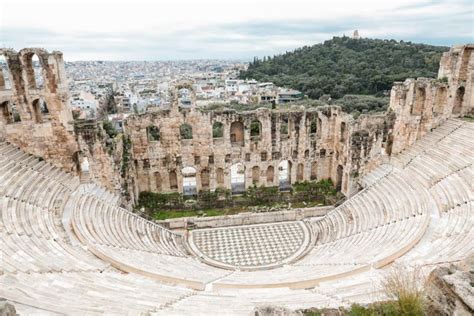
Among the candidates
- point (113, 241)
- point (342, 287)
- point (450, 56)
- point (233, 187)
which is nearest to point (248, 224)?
point (233, 187)

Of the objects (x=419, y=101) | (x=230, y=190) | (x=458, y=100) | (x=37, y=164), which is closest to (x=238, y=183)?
(x=230, y=190)

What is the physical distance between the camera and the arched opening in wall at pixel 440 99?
23.4m

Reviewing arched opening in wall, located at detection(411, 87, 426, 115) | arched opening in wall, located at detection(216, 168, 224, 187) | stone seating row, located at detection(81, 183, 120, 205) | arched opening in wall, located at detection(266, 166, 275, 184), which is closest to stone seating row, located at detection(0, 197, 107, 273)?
stone seating row, located at detection(81, 183, 120, 205)

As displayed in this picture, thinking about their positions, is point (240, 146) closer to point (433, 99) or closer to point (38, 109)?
point (38, 109)

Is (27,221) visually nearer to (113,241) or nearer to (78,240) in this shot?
(78,240)

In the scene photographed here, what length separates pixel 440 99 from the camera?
23750 millimetres

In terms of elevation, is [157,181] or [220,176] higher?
[220,176]

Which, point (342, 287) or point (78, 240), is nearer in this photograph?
point (342, 287)

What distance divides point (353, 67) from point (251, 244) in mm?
61637

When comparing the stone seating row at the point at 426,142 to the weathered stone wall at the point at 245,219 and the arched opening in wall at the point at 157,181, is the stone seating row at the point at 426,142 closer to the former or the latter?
the weathered stone wall at the point at 245,219

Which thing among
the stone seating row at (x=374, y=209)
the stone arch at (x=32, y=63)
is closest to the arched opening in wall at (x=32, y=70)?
the stone arch at (x=32, y=63)

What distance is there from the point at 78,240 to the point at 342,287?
11437 millimetres

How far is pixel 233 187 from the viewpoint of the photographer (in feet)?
87.0

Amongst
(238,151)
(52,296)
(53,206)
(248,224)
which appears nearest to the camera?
(52,296)
